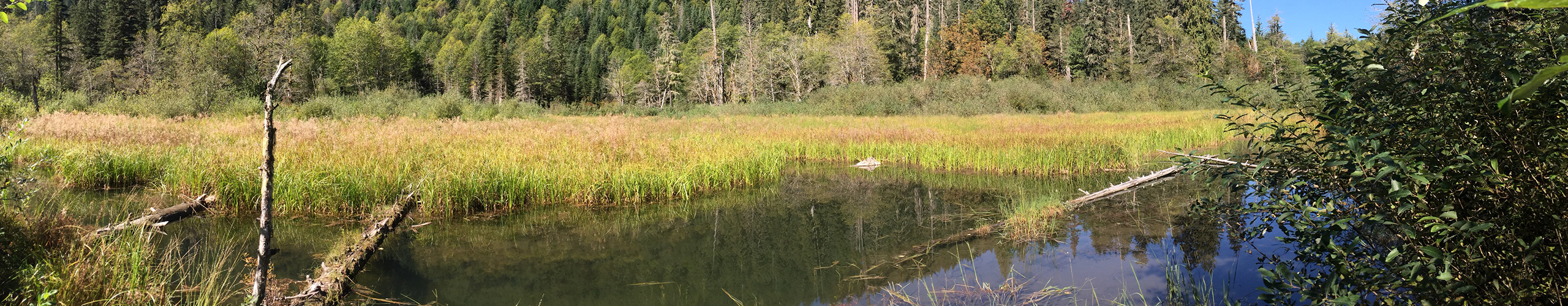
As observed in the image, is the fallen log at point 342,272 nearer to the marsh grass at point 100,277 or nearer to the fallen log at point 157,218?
the marsh grass at point 100,277

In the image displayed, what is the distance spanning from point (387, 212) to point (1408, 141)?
6.85 meters

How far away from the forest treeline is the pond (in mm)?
21829

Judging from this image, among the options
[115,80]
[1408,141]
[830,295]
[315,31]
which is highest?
[315,31]

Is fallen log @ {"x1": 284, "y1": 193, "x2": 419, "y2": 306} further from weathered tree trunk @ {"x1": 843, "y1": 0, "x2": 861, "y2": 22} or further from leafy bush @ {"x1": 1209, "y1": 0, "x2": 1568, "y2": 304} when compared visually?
weathered tree trunk @ {"x1": 843, "y1": 0, "x2": 861, "y2": 22}

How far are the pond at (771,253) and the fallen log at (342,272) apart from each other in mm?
324

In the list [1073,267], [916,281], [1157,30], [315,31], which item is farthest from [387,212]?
[315,31]

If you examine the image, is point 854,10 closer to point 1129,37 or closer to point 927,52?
point 927,52

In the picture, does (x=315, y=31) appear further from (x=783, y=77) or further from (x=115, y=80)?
(x=783, y=77)

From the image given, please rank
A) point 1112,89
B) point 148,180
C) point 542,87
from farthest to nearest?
1. point 542,87
2. point 1112,89
3. point 148,180

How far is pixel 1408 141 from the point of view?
2.67m

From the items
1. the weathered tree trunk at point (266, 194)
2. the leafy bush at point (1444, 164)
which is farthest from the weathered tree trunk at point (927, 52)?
the weathered tree trunk at point (266, 194)

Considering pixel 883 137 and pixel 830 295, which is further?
pixel 883 137

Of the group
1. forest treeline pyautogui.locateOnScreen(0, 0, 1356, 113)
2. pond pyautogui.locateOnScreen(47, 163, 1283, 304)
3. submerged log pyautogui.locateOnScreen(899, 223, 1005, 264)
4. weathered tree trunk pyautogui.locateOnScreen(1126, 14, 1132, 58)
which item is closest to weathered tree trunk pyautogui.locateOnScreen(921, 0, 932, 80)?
forest treeline pyautogui.locateOnScreen(0, 0, 1356, 113)

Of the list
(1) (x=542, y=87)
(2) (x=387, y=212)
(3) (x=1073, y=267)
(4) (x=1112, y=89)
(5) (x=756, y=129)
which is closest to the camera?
(3) (x=1073, y=267)
